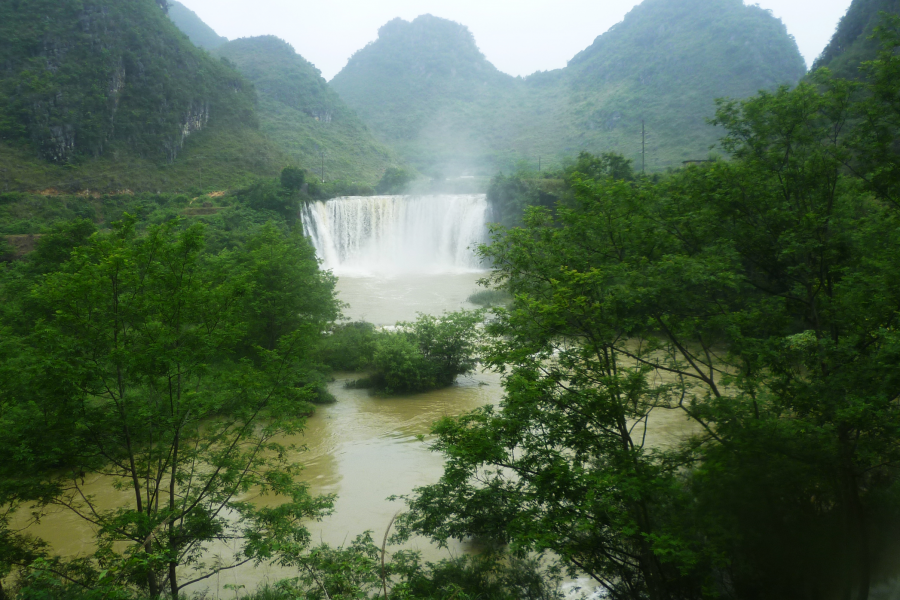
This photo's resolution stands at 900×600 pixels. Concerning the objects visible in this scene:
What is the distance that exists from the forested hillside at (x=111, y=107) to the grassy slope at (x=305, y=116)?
37.6ft

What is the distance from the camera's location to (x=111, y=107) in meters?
62.8

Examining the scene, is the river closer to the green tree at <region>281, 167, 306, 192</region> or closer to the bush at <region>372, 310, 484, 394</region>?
the bush at <region>372, 310, 484, 394</region>

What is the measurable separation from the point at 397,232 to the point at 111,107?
41.8 meters

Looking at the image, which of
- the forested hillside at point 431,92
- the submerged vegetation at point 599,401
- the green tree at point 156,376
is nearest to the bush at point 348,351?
the submerged vegetation at point 599,401

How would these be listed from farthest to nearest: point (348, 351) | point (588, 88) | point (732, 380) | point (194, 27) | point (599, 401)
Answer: point (194, 27) → point (588, 88) → point (348, 351) → point (732, 380) → point (599, 401)

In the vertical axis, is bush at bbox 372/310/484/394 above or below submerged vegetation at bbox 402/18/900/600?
below

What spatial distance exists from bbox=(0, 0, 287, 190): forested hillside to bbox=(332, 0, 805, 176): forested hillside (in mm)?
41087

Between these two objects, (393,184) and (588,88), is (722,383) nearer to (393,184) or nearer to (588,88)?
(393,184)

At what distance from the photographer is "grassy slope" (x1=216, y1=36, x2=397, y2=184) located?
84.9 meters

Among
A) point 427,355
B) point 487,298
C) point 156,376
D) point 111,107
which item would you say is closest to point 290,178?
point 487,298

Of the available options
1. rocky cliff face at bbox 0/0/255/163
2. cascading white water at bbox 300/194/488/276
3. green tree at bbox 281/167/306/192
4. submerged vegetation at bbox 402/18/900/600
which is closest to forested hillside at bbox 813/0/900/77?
cascading white water at bbox 300/194/488/276

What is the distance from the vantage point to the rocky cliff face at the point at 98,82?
5588cm

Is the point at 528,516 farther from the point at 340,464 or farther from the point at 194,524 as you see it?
the point at 340,464

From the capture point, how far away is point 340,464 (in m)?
13.5
